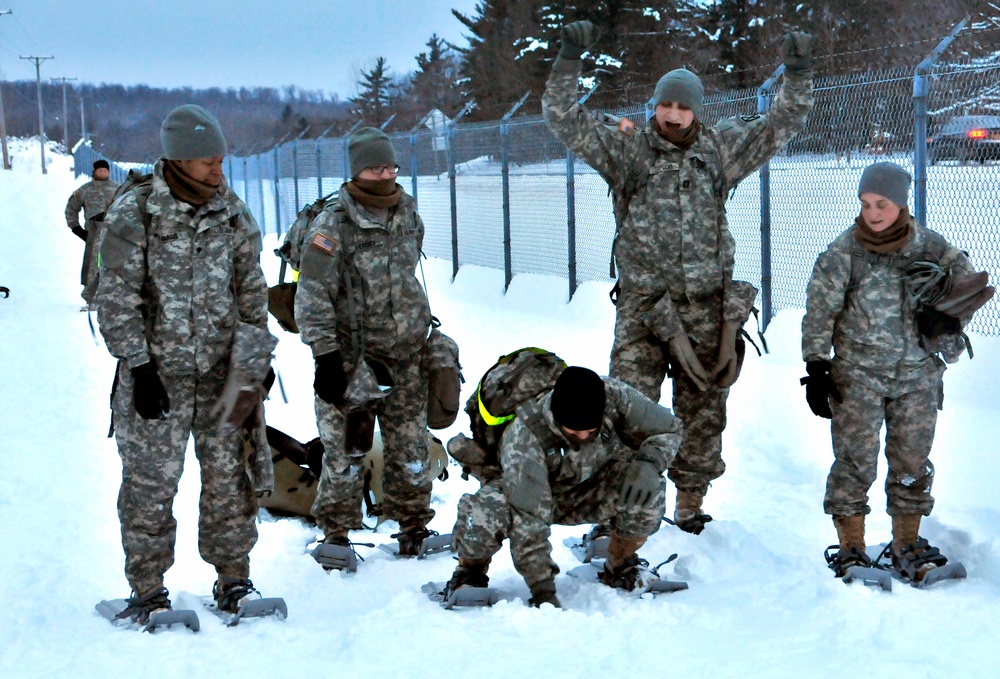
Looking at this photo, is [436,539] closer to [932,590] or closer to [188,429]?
[188,429]

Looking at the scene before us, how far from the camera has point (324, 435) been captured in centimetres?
512

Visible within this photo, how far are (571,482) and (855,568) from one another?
3.75ft

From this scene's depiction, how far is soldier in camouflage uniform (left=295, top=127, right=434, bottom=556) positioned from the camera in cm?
492

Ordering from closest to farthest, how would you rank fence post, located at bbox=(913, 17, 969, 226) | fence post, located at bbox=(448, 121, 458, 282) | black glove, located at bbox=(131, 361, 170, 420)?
black glove, located at bbox=(131, 361, 170, 420) → fence post, located at bbox=(913, 17, 969, 226) → fence post, located at bbox=(448, 121, 458, 282)

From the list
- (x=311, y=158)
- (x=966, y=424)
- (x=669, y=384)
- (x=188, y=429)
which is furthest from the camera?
(x=311, y=158)

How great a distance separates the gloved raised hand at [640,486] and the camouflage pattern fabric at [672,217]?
0.80 meters

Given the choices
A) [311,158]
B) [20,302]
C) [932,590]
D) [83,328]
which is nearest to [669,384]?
[932,590]

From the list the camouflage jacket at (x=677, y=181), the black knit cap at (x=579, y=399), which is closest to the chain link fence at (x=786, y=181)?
the camouflage jacket at (x=677, y=181)

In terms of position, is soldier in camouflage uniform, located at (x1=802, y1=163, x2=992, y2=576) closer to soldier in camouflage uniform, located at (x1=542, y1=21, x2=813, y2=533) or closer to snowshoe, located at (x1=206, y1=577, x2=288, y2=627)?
soldier in camouflage uniform, located at (x1=542, y1=21, x2=813, y2=533)

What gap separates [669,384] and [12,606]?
532 cm

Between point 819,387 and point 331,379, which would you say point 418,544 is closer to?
point 331,379

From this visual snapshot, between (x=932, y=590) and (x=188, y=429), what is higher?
(x=188, y=429)

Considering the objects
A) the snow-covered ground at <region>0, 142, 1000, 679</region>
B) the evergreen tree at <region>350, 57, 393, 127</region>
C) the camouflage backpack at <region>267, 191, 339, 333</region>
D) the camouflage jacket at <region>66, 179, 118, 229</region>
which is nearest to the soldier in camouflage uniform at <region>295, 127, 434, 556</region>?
the camouflage backpack at <region>267, 191, 339, 333</region>

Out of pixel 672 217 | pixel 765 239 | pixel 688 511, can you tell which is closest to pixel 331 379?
pixel 672 217
